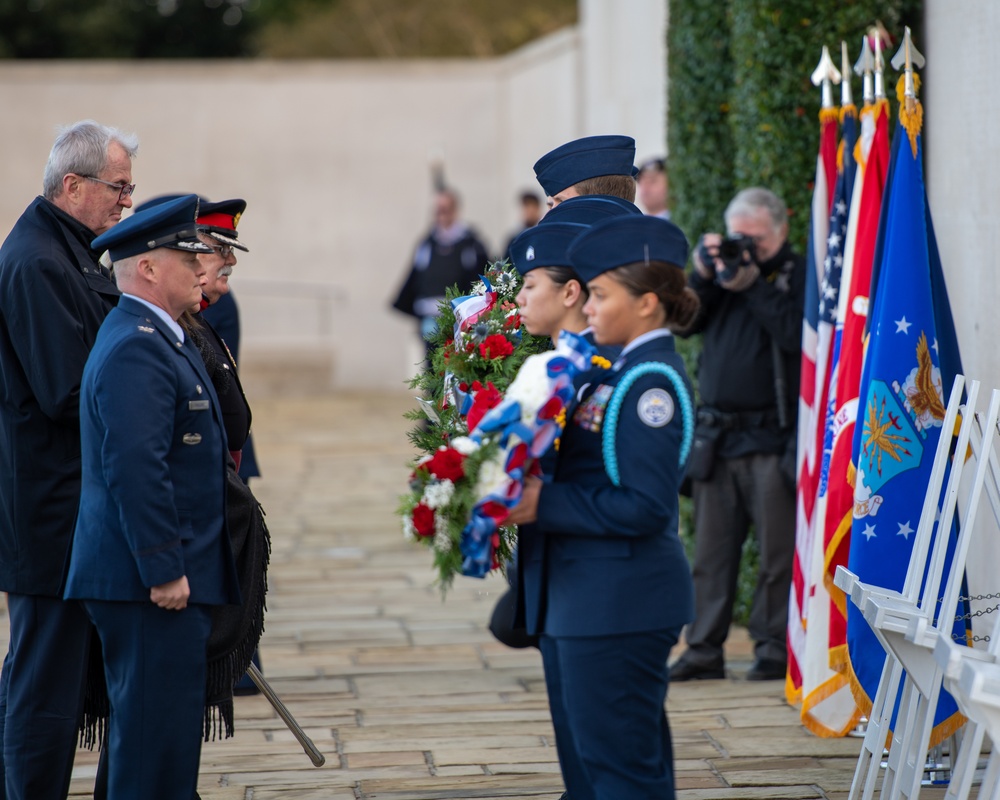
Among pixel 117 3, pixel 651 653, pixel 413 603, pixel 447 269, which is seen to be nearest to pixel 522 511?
pixel 651 653

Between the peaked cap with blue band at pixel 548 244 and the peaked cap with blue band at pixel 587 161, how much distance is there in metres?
0.61

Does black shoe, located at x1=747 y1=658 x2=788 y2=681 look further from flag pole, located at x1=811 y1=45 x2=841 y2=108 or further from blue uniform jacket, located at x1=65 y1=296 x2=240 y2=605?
blue uniform jacket, located at x1=65 y1=296 x2=240 y2=605

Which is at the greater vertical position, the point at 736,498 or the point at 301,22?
the point at 301,22

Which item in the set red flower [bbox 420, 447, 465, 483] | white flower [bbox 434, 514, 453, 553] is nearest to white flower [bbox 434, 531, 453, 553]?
white flower [bbox 434, 514, 453, 553]

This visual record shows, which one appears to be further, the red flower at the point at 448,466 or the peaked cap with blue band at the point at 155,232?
the peaked cap with blue band at the point at 155,232

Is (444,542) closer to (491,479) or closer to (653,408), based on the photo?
(491,479)

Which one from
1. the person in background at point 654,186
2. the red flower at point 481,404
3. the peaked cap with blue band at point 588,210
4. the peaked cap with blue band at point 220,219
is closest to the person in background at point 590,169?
the peaked cap with blue band at point 588,210

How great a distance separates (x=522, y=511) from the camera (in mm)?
2729

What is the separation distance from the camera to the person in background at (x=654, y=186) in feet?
21.1

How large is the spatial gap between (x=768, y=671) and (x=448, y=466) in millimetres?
2835

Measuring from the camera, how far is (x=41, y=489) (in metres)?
3.46

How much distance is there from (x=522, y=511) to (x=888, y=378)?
169 cm

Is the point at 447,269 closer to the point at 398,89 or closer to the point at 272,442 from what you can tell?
the point at 272,442

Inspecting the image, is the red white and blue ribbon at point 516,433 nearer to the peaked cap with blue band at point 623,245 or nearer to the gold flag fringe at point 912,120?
the peaked cap with blue band at point 623,245
